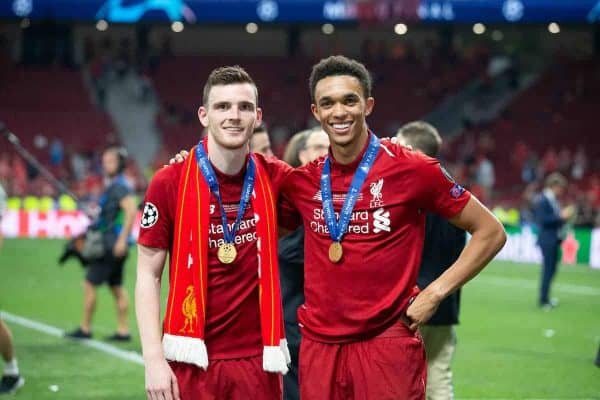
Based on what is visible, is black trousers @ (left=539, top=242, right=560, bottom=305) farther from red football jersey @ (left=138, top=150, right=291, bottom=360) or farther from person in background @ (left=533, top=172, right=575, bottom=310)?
red football jersey @ (left=138, top=150, right=291, bottom=360)

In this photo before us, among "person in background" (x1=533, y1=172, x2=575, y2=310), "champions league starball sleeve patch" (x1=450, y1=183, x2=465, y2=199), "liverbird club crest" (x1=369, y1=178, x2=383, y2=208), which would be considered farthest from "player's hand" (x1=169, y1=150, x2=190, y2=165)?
"person in background" (x1=533, y1=172, x2=575, y2=310)

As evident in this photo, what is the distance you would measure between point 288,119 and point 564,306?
21.8 metres

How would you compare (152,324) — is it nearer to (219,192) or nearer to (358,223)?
(219,192)

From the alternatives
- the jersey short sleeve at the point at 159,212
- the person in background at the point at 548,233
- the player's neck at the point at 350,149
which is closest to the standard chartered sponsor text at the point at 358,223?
the player's neck at the point at 350,149

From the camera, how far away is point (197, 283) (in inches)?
180

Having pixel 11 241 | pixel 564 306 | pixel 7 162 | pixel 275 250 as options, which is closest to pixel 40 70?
pixel 7 162

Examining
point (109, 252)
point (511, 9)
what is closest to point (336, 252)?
point (109, 252)

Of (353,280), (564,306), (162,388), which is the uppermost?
(353,280)

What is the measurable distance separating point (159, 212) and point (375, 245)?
97 cm

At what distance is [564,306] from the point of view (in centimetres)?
1619

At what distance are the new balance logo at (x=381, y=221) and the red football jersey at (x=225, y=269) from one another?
55 centimetres

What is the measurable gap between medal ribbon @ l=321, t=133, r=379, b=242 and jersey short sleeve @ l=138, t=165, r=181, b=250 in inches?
26.5

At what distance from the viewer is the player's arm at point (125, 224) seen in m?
11.7

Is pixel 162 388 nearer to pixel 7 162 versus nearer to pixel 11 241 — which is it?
pixel 11 241
